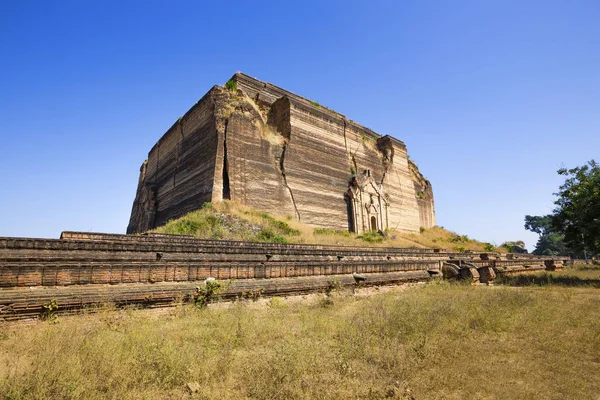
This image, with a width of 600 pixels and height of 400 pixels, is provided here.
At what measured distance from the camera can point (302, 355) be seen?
3973 mm

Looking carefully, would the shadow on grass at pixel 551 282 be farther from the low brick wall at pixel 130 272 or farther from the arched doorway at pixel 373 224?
the arched doorway at pixel 373 224

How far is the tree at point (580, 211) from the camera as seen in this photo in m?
13.5

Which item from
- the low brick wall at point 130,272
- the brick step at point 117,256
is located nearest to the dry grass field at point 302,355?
the low brick wall at point 130,272

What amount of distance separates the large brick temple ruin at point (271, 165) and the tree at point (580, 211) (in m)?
15.5

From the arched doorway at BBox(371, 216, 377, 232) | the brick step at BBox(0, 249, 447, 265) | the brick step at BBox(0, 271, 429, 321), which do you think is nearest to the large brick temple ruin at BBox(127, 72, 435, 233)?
the arched doorway at BBox(371, 216, 377, 232)

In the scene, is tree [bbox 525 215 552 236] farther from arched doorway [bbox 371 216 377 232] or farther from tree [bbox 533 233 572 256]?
arched doorway [bbox 371 216 377 232]

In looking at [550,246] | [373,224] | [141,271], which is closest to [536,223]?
[550,246]

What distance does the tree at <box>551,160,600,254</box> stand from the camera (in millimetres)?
13453

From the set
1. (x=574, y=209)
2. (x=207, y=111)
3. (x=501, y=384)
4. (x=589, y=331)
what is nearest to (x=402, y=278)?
(x=589, y=331)

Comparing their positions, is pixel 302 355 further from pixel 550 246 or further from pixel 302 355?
pixel 550 246

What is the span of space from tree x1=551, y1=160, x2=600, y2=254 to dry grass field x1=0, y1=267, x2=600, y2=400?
9584 millimetres

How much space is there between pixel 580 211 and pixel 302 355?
14.7 m

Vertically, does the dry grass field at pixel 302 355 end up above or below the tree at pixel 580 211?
below

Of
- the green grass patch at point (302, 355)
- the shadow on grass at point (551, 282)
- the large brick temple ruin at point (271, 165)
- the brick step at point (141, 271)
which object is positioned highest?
the large brick temple ruin at point (271, 165)
